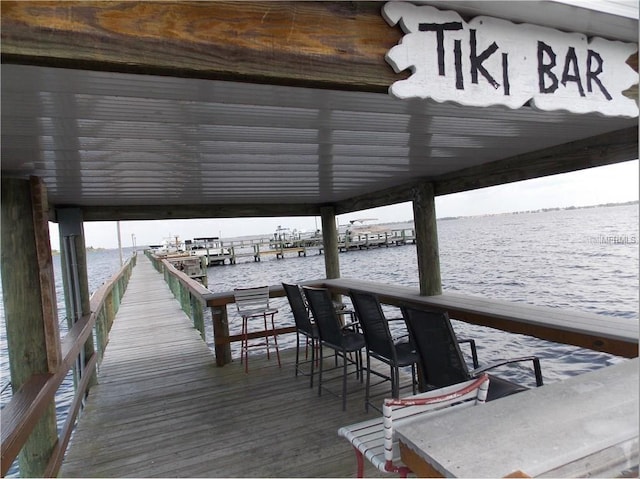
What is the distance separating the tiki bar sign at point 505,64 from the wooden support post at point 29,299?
7.96ft

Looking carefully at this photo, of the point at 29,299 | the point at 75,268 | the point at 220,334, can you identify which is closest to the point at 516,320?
the point at 220,334

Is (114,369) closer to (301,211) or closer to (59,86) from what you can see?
(301,211)

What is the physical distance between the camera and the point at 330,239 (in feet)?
20.8

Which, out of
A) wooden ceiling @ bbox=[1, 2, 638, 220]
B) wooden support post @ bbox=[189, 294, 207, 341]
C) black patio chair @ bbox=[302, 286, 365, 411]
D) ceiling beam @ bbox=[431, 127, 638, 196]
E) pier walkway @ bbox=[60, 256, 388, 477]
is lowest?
pier walkway @ bbox=[60, 256, 388, 477]

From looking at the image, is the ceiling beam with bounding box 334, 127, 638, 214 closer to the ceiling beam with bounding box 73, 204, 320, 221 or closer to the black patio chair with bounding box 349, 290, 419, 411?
the black patio chair with bounding box 349, 290, 419, 411

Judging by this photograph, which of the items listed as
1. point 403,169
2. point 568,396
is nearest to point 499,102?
point 568,396

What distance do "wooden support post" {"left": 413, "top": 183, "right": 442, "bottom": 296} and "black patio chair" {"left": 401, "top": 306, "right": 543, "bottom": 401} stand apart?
1806 mm

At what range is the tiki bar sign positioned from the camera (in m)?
1.23

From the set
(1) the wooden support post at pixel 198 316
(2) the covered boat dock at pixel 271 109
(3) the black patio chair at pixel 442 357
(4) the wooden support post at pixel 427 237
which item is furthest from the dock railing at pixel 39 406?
(4) the wooden support post at pixel 427 237

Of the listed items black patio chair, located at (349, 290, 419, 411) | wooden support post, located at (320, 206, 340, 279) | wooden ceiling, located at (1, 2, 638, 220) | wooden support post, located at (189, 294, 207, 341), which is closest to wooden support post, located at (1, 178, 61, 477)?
wooden ceiling, located at (1, 2, 638, 220)

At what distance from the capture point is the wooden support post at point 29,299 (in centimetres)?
246

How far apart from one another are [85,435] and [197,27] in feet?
11.1

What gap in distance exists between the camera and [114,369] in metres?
4.93

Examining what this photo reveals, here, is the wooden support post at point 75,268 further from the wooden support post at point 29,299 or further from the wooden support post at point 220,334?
the wooden support post at point 29,299
